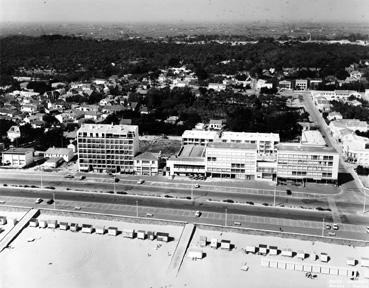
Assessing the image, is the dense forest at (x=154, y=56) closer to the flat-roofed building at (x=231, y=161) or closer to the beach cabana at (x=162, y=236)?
the flat-roofed building at (x=231, y=161)

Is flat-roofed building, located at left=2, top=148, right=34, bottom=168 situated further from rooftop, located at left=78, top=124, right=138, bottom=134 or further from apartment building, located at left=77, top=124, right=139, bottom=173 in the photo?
rooftop, located at left=78, top=124, right=138, bottom=134

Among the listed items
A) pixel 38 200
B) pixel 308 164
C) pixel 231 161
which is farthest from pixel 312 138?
pixel 38 200

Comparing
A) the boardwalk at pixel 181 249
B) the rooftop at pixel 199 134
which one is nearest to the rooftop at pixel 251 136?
the rooftop at pixel 199 134

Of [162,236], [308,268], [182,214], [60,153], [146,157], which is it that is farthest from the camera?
[60,153]

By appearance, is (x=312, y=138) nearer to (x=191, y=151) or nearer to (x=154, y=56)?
(x=191, y=151)

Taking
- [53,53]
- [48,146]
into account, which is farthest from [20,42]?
[48,146]
